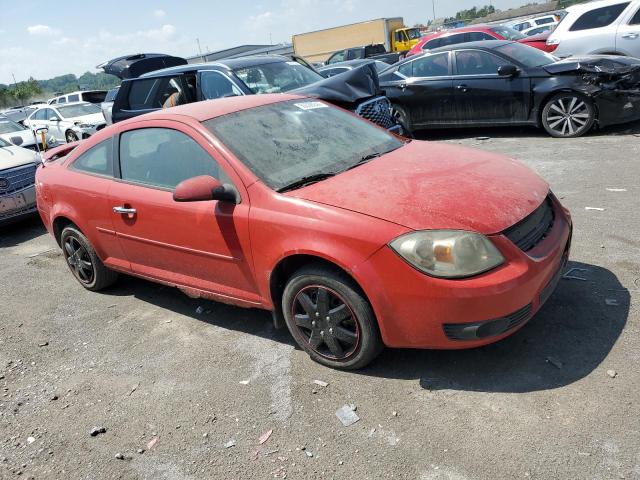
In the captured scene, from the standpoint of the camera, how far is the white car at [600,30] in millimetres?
10031

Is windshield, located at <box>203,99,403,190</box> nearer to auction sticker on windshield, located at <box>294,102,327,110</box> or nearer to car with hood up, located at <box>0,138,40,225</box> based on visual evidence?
auction sticker on windshield, located at <box>294,102,327,110</box>

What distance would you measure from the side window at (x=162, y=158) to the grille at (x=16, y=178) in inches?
169

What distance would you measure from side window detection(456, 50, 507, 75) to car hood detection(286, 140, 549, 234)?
5.80 metres

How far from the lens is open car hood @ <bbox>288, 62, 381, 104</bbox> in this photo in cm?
655

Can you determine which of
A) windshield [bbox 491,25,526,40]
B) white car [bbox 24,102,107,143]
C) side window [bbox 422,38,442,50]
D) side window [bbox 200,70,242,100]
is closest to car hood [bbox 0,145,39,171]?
side window [bbox 200,70,242,100]

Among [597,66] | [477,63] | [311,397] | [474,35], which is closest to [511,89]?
[477,63]

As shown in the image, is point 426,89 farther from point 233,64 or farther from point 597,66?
point 233,64

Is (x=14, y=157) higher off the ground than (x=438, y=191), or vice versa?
(x=14, y=157)

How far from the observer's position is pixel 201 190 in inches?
130

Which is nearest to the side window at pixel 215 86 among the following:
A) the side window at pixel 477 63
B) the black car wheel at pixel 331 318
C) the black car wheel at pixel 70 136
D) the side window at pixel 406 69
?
the side window at pixel 406 69

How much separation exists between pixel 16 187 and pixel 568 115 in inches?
321

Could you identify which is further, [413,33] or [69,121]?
[413,33]

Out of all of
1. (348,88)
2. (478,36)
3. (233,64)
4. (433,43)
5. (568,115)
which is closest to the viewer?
(348,88)

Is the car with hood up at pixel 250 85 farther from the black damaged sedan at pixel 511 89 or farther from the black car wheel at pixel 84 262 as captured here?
the black car wheel at pixel 84 262
